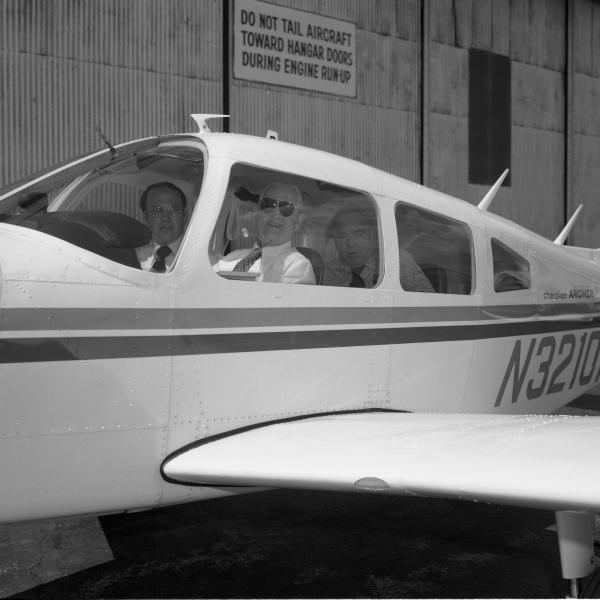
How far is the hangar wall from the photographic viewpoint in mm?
9195

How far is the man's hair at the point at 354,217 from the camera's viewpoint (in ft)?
11.6

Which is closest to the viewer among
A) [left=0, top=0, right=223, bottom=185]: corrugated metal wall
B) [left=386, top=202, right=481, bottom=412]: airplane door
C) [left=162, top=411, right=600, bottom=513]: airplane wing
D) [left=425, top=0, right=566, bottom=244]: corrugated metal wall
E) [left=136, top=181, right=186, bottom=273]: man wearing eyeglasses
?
[left=162, top=411, right=600, bottom=513]: airplane wing

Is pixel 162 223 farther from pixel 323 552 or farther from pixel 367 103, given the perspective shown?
pixel 367 103

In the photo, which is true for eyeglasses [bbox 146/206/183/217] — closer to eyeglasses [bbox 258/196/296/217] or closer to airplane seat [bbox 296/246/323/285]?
eyeglasses [bbox 258/196/296/217]

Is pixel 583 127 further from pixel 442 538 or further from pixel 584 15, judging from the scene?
pixel 442 538

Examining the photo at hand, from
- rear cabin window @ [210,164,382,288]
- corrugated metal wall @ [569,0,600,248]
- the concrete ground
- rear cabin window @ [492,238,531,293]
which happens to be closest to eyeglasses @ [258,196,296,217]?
rear cabin window @ [210,164,382,288]

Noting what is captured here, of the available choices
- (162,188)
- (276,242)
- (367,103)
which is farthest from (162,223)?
(367,103)

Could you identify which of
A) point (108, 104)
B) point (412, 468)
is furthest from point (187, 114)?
point (412, 468)

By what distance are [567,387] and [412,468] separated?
267 centimetres

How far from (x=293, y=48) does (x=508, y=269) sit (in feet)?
25.8

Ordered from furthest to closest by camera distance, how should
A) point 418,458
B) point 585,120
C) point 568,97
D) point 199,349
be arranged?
point 585,120
point 568,97
point 199,349
point 418,458

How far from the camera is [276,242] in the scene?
340 cm

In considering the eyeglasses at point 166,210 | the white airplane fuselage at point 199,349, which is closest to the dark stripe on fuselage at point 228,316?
the white airplane fuselage at point 199,349

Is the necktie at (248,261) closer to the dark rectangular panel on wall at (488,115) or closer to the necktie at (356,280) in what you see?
the necktie at (356,280)
